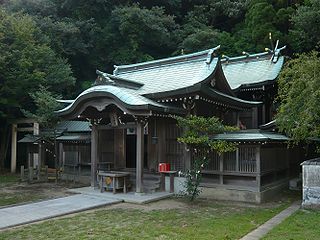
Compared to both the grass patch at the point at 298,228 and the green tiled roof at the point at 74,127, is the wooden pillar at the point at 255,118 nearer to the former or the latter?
the grass patch at the point at 298,228

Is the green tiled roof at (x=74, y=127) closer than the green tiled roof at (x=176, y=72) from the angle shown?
No

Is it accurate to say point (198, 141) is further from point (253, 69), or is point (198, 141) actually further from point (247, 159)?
point (253, 69)

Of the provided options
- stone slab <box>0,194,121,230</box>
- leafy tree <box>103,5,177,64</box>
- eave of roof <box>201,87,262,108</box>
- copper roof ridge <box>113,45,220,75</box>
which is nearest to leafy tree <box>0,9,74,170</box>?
copper roof ridge <box>113,45,220,75</box>

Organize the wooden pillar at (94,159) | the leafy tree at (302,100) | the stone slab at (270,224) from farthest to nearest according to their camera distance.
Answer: the wooden pillar at (94,159) < the leafy tree at (302,100) < the stone slab at (270,224)

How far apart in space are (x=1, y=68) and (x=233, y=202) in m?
15.9

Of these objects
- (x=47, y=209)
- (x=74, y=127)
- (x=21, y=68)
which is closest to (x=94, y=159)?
(x=47, y=209)

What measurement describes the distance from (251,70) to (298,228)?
13.9 meters

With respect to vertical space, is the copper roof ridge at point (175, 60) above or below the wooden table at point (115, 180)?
above

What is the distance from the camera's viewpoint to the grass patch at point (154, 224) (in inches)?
311

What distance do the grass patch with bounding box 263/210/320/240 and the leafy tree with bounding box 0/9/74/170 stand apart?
1735cm

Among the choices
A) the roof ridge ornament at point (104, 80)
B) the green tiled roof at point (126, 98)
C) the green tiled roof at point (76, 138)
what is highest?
the roof ridge ornament at point (104, 80)

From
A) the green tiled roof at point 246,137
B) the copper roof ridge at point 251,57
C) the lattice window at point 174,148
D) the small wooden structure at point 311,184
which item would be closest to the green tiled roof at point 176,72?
the lattice window at point 174,148

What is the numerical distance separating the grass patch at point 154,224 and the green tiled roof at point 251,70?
362 inches

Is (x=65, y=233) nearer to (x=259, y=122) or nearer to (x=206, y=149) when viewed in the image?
(x=206, y=149)
